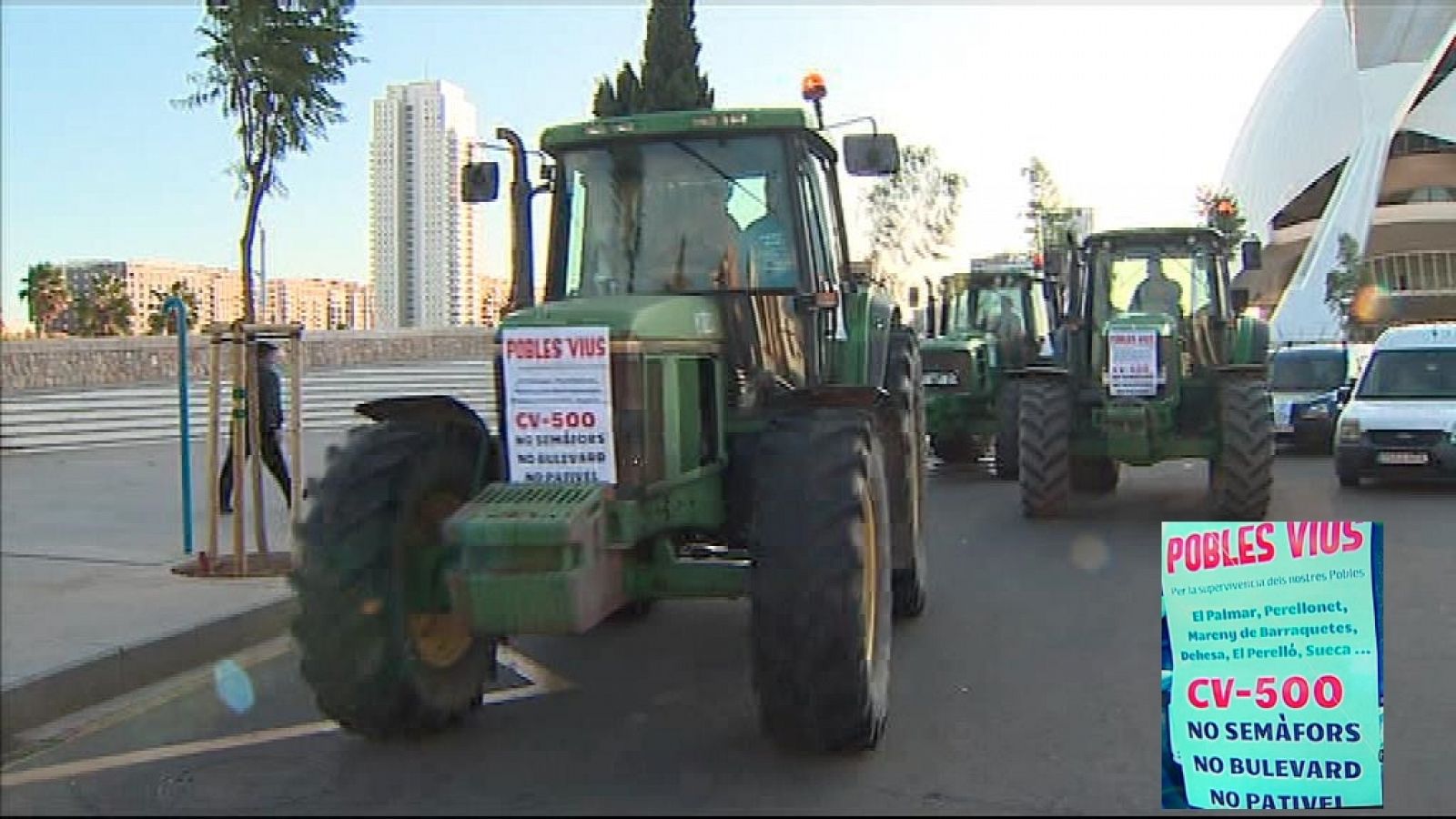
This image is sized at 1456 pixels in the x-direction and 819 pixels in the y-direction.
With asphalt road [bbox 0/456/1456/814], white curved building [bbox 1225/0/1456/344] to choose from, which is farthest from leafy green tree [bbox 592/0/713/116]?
white curved building [bbox 1225/0/1456/344]

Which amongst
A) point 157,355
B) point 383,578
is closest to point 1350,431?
point 383,578

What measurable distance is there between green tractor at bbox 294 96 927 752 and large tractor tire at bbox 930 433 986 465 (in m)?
10.7

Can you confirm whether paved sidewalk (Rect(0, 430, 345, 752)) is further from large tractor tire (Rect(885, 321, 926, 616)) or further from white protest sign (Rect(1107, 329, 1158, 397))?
white protest sign (Rect(1107, 329, 1158, 397))

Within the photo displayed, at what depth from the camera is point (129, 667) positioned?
6.39 meters

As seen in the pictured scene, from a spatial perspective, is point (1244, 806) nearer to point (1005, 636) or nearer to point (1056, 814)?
point (1056, 814)

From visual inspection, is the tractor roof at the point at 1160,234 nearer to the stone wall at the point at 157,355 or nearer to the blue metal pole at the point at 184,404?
the stone wall at the point at 157,355

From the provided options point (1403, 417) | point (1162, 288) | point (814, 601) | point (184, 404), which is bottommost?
point (814, 601)

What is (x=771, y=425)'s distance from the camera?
5469 millimetres

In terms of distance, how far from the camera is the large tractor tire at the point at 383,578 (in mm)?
4945

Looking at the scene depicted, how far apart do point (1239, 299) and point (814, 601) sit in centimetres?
1032

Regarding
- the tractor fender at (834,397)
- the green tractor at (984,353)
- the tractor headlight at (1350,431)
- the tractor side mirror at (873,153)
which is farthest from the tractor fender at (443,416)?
the tractor headlight at (1350,431)

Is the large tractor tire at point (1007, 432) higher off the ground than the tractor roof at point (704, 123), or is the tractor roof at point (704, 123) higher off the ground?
the tractor roof at point (704, 123)

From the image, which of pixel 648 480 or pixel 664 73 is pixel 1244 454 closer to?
pixel 648 480

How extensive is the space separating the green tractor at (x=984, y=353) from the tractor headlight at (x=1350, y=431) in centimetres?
348
